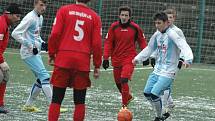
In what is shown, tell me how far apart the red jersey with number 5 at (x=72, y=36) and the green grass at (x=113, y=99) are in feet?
5.78

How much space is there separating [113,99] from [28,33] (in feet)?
9.04

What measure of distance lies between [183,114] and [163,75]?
1415 mm

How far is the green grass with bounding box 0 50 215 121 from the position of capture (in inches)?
452

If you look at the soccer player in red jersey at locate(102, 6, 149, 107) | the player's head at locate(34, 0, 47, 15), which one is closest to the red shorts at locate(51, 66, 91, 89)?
the player's head at locate(34, 0, 47, 15)

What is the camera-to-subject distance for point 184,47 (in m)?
10.9

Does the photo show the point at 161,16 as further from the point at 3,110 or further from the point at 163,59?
the point at 3,110

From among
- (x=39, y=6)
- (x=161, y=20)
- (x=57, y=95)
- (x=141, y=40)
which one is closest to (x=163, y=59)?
(x=161, y=20)

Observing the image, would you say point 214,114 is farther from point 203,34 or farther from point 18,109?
point 203,34

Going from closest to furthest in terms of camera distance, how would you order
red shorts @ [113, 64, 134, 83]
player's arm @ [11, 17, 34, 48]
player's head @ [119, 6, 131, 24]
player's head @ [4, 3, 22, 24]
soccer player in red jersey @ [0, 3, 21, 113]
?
soccer player in red jersey @ [0, 3, 21, 113]
player's head @ [4, 3, 22, 24]
player's arm @ [11, 17, 34, 48]
red shorts @ [113, 64, 134, 83]
player's head @ [119, 6, 131, 24]

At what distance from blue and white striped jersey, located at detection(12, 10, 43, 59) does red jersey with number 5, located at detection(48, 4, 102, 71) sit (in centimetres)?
254

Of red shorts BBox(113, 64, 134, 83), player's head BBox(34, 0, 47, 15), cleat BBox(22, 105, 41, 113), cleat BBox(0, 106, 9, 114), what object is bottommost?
cleat BBox(22, 105, 41, 113)

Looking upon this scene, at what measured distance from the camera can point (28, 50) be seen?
39.4ft

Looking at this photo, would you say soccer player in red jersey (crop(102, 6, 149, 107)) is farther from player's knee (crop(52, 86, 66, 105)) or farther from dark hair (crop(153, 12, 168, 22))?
player's knee (crop(52, 86, 66, 105))

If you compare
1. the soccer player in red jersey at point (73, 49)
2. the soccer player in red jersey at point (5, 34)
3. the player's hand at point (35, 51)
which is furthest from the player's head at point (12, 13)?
the soccer player in red jersey at point (73, 49)
